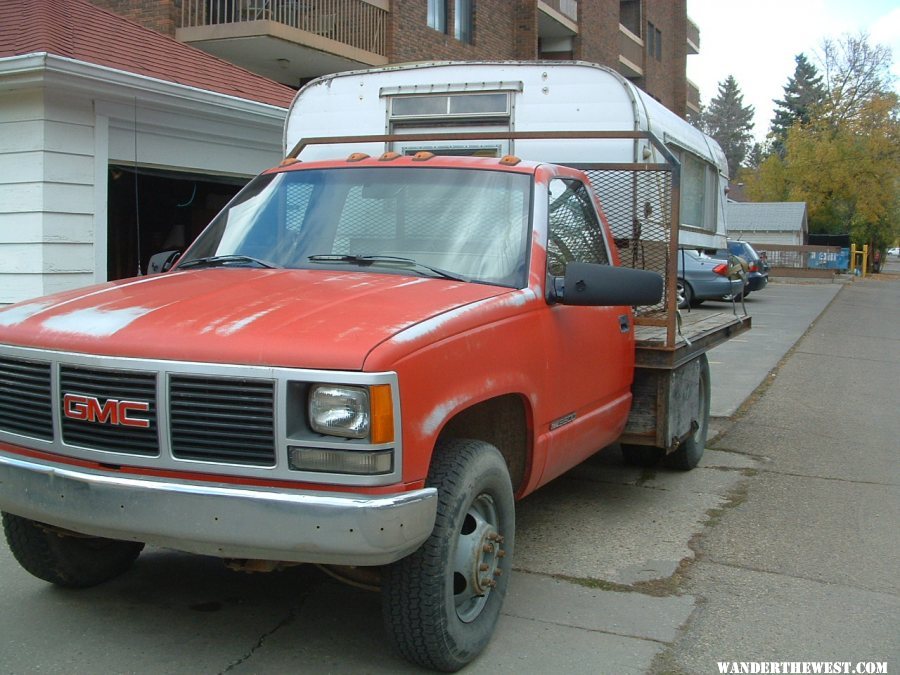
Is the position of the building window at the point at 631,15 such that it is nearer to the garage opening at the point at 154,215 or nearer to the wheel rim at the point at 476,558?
the garage opening at the point at 154,215

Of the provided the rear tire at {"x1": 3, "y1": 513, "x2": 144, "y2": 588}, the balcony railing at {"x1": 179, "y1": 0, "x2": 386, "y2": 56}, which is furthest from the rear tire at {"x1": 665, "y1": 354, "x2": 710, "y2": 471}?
the balcony railing at {"x1": 179, "y1": 0, "x2": 386, "y2": 56}

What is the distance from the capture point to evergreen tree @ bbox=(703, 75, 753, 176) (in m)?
112

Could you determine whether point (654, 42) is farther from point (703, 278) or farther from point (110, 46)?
point (110, 46)

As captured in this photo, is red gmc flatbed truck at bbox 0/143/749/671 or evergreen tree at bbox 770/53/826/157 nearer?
red gmc flatbed truck at bbox 0/143/749/671

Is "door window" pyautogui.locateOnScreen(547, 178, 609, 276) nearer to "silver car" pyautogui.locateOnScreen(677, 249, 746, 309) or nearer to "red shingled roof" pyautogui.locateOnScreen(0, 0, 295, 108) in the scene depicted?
"red shingled roof" pyautogui.locateOnScreen(0, 0, 295, 108)

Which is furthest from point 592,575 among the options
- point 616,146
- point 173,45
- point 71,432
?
point 173,45

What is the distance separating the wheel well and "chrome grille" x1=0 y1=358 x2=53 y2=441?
164 cm

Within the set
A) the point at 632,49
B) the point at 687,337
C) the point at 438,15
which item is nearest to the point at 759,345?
the point at 438,15

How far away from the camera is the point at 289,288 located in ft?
13.6

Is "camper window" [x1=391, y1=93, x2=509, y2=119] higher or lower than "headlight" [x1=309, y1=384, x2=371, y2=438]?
higher

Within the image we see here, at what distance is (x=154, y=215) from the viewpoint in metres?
12.5

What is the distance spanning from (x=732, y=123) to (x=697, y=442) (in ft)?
365

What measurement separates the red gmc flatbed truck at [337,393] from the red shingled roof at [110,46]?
5.35m

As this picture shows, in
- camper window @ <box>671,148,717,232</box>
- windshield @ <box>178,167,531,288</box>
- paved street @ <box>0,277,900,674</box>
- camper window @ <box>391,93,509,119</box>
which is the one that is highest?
camper window @ <box>391,93,509,119</box>
